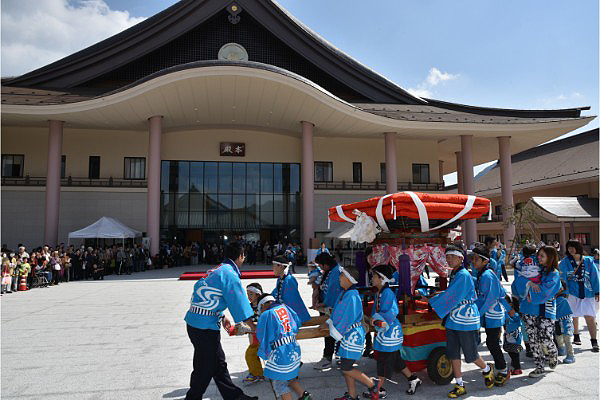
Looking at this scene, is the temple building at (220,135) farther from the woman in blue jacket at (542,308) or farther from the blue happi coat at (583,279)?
the woman in blue jacket at (542,308)

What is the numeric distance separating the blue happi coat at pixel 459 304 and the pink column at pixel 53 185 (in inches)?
926

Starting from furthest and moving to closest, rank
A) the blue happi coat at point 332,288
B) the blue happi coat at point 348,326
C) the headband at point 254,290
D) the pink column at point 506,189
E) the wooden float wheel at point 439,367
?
the pink column at point 506,189 < the blue happi coat at point 332,288 < the wooden float wheel at point 439,367 < the headband at point 254,290 < the blue happi coat at point 348,326

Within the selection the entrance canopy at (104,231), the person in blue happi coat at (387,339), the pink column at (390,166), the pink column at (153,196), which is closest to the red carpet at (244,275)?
the entrance canopy at (104,231)

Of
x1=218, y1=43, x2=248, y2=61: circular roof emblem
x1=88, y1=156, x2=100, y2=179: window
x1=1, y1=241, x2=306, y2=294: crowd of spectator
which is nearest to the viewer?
x1=1, y1=241, x2=306, y2=294: crowd of spectator

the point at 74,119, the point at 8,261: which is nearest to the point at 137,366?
the point at 8,261

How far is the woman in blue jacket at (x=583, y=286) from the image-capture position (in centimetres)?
657

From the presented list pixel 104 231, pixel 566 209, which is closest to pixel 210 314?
pixel 104 231

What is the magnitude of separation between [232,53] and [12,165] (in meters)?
16.1

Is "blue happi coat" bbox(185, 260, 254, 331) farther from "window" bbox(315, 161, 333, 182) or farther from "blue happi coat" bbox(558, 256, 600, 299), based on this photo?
"window" bbox(315, 161, 333, 182)

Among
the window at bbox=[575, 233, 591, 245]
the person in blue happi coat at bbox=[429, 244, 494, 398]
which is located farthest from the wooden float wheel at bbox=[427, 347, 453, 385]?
the window at bbox=[575, 233, 591, 245]

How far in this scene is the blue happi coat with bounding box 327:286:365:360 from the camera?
451cm

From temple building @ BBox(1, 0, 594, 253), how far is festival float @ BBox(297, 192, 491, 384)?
17.2 meters

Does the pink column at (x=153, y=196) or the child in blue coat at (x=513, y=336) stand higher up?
the pink column at (x=153, y=196)

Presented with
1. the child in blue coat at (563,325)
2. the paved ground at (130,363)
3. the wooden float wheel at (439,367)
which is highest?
the child in blue coat at (563,325)
